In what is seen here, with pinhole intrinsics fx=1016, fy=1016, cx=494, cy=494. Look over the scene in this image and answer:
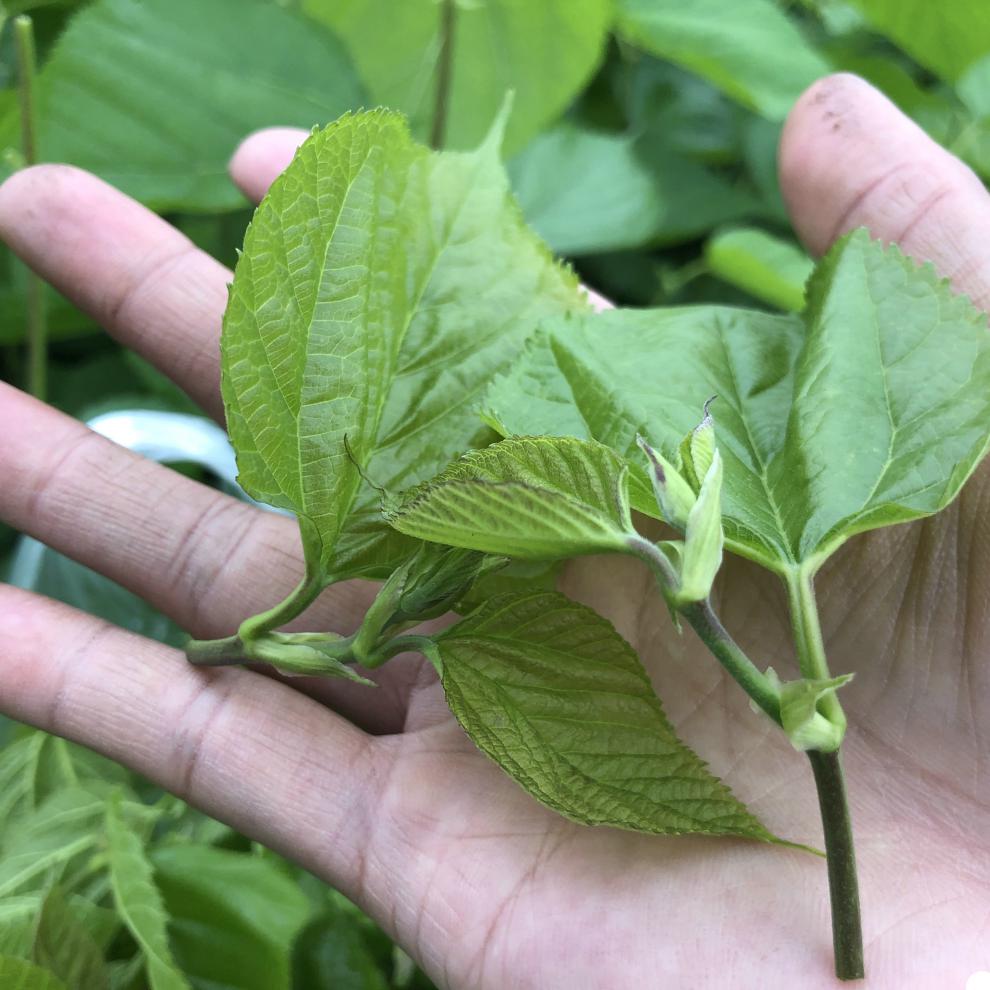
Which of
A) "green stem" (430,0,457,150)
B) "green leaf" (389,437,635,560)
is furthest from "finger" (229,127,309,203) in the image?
"green leaf" (389,437,635,560)

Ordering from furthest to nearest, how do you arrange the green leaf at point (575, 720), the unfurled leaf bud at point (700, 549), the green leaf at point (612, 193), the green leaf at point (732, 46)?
the green leaf at point (612, 193) < the green leaf at point (732, 46) < the green leaf at point (575, 720) < the unfurled leaf bud at point (700, 549)

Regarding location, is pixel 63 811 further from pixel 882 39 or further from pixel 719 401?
pixel 882 39

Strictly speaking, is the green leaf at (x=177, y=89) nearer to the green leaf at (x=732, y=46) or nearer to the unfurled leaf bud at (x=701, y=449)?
the green leaf at (x=732, y=46)

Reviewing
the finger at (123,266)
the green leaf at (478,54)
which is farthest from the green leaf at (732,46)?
the finger at (123,266)

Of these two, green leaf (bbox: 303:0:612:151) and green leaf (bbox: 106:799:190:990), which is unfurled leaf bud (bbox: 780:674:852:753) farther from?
green leaf (bbox: 303:0:612:151)

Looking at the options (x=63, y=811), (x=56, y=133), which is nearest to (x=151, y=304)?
(x=56, y=133)
